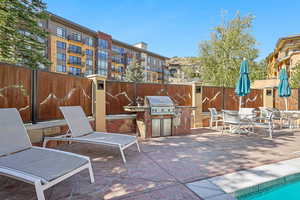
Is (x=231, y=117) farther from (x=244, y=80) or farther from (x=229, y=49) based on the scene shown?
(x=229, y=49)

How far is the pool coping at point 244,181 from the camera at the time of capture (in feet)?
Result: 7.54

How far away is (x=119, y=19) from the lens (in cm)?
1370

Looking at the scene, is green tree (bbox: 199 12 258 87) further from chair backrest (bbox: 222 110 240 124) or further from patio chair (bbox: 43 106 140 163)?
patio chair (bbox: 43 106 140 163)

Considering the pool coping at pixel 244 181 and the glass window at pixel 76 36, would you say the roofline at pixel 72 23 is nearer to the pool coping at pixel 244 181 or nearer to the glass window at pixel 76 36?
the glass window at pixel 76 36

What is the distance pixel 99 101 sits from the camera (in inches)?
227

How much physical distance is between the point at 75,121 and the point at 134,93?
3111mm

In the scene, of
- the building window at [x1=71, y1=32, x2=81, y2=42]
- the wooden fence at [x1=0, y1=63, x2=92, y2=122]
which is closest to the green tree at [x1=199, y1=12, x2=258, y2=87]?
the wooden fence at [x1=0, y1=63, x2=92, y2=122]

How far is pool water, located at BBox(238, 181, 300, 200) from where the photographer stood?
2.49 meters

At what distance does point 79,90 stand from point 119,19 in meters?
10.4

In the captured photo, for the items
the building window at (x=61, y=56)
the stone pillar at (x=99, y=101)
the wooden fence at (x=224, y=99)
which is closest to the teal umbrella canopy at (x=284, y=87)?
the wooden fence at (x=224, y=99)

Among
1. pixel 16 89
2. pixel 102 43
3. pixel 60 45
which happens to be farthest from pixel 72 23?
pixel 16 89

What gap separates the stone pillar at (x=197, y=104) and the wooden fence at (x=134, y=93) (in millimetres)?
222

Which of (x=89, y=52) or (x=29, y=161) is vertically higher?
(x=89, y=52)

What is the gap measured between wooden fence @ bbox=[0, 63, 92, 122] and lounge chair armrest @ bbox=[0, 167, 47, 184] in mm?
1873
